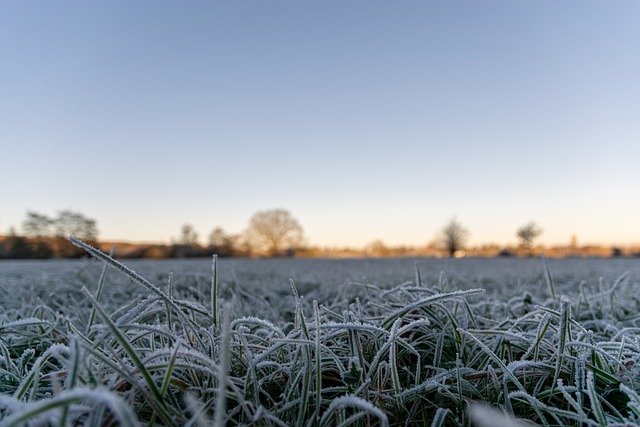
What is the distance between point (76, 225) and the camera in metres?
29.8

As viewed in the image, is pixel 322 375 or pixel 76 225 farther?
pixel 76 225

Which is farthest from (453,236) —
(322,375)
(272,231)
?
(322,375)

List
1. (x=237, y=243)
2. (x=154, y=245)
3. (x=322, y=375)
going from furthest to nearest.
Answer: (x=237, y=243) → (x=154, y=245) → (x=322, y=375)

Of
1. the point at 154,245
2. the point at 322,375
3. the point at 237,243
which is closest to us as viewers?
the point at 322,375

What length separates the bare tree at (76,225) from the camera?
2841cm

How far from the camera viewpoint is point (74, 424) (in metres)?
0.66

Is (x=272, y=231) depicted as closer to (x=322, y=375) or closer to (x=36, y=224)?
(x=36, y=224)

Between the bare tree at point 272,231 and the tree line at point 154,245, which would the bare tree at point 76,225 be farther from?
the bare tree at point 272,231

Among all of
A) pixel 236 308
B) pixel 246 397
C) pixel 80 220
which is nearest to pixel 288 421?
pixel 246 397

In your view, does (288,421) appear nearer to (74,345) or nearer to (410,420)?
(410,420)

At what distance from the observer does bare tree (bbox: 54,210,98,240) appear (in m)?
28.4

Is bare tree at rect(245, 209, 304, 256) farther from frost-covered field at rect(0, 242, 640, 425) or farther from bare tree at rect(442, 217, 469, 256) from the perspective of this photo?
frost-covered field at rect(0, 242, 640, 425)

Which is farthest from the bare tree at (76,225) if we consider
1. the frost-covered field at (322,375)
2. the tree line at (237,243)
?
the frost-covered field at (322,375)

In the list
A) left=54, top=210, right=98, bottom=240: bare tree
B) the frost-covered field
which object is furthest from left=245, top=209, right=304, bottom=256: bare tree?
the frost-covered field
